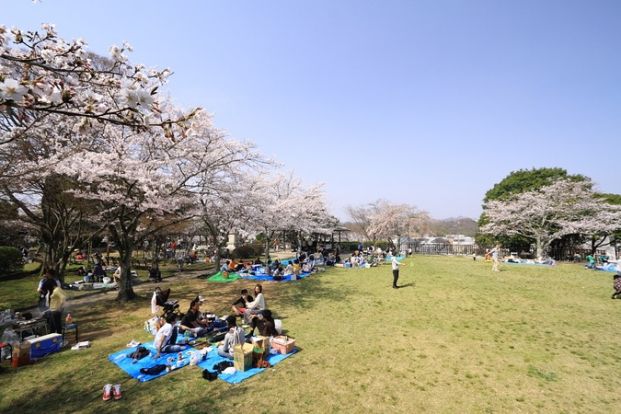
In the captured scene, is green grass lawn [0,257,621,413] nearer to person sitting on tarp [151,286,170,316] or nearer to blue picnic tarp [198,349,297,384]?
blue picnic tarp [198,349,297,384]

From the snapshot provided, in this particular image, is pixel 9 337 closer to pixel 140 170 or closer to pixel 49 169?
pixel 49 169

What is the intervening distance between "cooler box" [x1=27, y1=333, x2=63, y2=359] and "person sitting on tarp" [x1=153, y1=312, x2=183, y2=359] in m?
2.55

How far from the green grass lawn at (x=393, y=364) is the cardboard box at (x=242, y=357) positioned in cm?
39

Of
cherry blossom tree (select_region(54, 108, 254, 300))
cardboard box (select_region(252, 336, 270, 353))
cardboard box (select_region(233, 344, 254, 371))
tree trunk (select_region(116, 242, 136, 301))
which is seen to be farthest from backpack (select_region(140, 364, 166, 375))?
tree trunk (select_region(116, 242, 136, 301))

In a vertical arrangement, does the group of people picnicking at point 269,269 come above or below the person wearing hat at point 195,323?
above

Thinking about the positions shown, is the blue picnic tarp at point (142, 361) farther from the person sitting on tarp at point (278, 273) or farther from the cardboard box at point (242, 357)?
the person sitting on tarp at point (278, 273)

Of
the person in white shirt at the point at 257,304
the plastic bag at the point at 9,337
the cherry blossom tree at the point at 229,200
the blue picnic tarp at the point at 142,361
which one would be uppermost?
the cherry blossom tree at the point at 229,200

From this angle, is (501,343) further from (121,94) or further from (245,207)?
(245,207)

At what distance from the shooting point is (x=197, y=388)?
5879mm

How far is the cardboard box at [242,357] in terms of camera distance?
6.54m

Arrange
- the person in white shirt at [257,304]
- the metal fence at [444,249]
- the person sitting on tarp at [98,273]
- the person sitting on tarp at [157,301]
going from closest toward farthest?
1. the person in white shirt at [257,304]
2. the person sitting on tarp at [157,301]
3. the person sitting on tarp at [98,273]
4. the metal fence at [444,249]

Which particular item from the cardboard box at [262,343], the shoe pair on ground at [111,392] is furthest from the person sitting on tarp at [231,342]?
the shoe pair on ground at [111,392]

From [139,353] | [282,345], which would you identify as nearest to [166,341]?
[139,353]

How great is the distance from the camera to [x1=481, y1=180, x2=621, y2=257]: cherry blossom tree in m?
24.5
